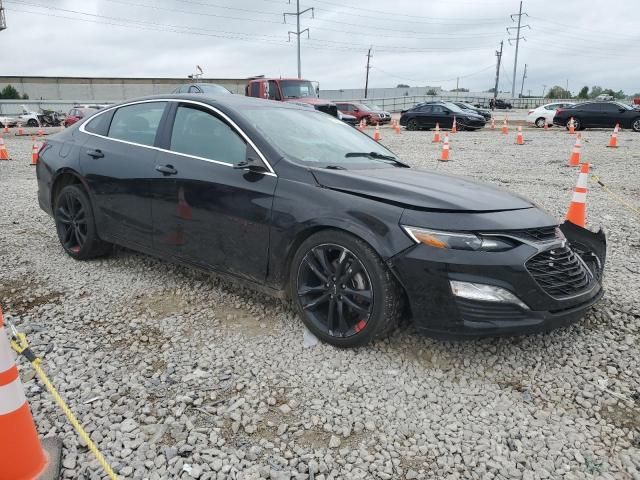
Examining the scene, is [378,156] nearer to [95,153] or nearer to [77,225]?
[95,153]

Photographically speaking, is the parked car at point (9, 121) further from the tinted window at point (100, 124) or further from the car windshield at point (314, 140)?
the car windshield at point (314, 140)

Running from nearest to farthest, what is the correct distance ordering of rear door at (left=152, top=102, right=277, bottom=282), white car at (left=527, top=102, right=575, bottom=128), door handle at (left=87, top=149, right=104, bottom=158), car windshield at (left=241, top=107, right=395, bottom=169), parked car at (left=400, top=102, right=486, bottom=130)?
1. rear door at (left=152, top=102, right=277, bottom=282)
2. car windshield at (left=241, top=107, right=395, bottom=169)
3. door handle at (left=87, top=149, right=104, bottom=158)
4. parked car at (left=400, top=102, right=486, bottom=130)
5. white car at (left=527, top=102, right=575, bottom=128)

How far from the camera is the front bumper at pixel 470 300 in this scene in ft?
9.02

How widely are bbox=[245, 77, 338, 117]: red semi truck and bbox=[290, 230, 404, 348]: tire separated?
1511 cm

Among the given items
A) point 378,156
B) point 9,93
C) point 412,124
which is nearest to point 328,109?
point 412,124

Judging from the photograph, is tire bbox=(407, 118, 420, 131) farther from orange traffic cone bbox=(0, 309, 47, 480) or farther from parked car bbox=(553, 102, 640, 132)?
orange traffic cone bbox=(0, 309, 47, 480)

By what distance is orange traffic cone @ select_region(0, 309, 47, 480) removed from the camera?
6.17ft

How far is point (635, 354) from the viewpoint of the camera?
321 centimetres

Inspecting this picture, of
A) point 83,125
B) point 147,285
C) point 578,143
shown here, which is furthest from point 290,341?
point 578,143

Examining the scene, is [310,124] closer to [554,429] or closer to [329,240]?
[329,240]

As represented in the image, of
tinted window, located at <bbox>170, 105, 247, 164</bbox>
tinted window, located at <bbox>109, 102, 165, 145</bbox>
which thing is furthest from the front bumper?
tinted window, located at <bbox>109, 102, 165, 145</bbox>

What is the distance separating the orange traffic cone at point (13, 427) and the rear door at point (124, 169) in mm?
2203

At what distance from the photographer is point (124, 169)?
418cm

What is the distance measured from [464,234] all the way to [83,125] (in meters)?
3.88
